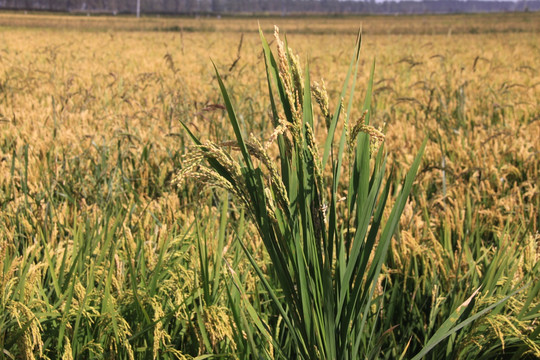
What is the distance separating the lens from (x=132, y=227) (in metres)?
1.99

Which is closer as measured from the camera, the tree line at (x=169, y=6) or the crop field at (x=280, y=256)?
the crop field at (x=280, y=256)

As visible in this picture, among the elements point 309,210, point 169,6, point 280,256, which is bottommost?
point 280,256

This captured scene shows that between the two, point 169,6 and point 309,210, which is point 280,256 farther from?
point 169,6

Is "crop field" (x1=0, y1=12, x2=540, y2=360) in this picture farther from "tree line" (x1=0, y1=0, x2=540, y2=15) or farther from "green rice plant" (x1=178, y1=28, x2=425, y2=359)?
A: "tree line" (x1=0, y1=0, x2=540, y2=15)

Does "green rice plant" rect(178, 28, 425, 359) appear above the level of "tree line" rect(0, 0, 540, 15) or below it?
below

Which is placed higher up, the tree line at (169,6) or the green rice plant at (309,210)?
the tree line at (169,6)

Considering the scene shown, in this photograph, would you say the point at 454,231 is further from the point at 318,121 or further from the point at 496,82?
the point at 496,82

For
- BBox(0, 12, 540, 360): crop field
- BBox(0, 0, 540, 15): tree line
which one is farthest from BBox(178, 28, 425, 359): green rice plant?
BBox(0, 0, 540, 15): tree line

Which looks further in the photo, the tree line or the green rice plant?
the tree line

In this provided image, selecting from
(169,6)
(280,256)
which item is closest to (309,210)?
(280,256)

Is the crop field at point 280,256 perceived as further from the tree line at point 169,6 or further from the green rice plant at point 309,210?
the tree line at point 169,6

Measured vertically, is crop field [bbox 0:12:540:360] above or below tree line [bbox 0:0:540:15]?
below

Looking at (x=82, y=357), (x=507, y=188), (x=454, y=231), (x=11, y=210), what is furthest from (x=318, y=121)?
(x=82, y=357)

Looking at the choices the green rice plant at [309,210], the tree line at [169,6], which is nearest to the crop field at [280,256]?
the green rice plant at [309,210]
